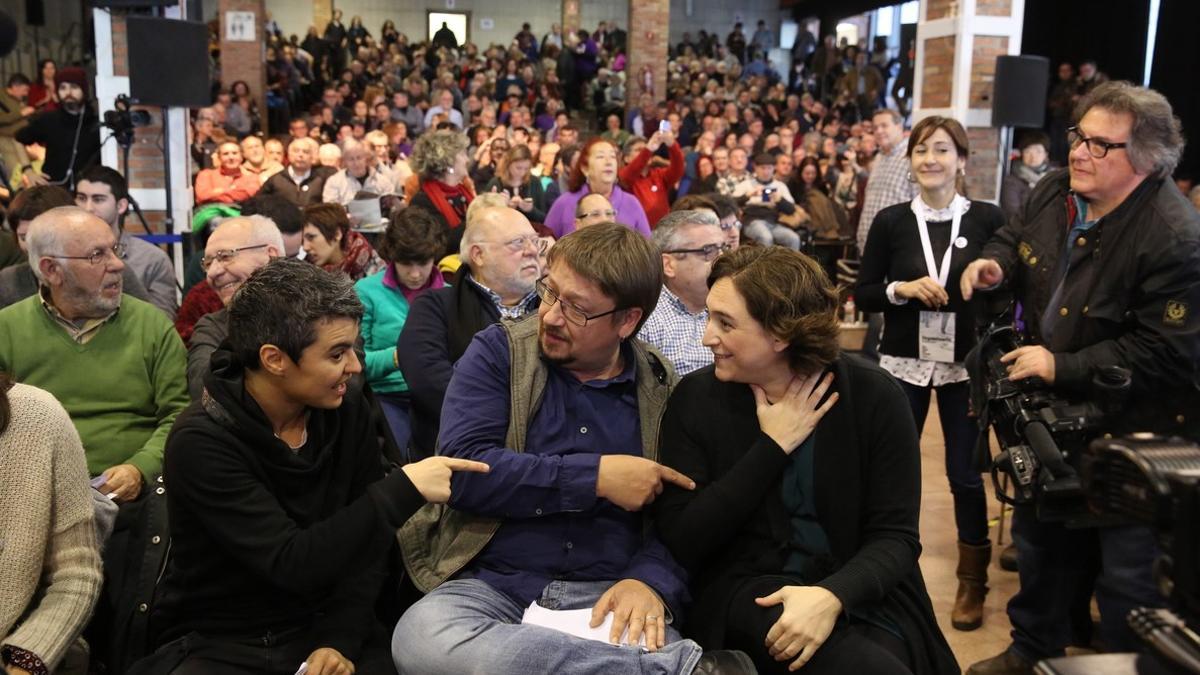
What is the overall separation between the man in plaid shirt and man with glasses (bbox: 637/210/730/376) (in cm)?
254

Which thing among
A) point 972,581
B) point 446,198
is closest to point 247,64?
point 446,198

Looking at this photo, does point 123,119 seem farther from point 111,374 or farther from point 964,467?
point 964,467

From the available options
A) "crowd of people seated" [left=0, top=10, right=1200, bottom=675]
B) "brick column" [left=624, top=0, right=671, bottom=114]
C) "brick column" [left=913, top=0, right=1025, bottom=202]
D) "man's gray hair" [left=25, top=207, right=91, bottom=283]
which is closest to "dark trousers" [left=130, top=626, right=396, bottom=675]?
"crowd of people seated" [left=0, top=10, right=1200, bottom=675]

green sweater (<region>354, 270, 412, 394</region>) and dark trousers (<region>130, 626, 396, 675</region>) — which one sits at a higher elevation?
green sweater (<region>354, 270, 412, 394</region>)

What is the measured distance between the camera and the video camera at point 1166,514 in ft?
3.79

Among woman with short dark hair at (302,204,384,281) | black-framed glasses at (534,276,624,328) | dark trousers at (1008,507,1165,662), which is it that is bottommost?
dark trousers at (1008,507,1165,662)

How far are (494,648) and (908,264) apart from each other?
6.45ft

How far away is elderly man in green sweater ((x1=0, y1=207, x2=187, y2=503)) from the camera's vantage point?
8.55 ft

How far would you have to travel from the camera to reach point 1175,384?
2.36 meters

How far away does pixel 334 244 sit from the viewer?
13.4 feet

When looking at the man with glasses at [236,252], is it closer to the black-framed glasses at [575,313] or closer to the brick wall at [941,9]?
the black-framed glasses at [575,313]

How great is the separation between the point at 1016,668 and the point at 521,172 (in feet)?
15.2

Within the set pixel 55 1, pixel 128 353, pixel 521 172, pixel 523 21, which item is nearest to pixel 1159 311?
pixel 128 353

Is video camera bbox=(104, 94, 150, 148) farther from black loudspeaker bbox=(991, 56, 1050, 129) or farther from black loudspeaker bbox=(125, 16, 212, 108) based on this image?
black loudspeaker bbox=(991, 56, 1050, 129)
